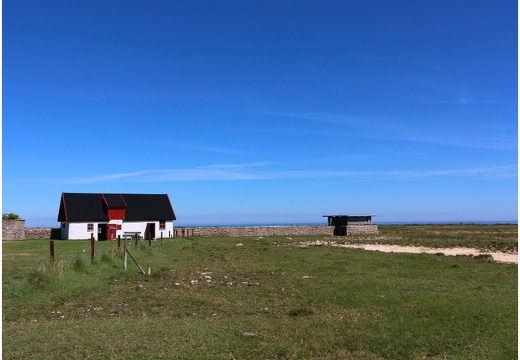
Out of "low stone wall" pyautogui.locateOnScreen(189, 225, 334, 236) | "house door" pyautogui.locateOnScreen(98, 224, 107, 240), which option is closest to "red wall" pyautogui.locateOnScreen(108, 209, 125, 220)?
"house door" pyautogui.locateOnScreen(98, 224, 107, 240)

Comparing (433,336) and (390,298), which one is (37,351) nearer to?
(433,336)

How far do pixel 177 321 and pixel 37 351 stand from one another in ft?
12.1

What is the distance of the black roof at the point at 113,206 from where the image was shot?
55775 millimetres

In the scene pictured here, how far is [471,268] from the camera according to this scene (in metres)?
23.4

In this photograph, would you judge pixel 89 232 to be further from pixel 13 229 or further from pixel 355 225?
pixel 355 225

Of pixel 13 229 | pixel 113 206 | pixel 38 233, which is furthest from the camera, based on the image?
pixel 38 233

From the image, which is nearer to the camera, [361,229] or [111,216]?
[111,216]

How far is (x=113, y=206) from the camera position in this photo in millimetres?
57312

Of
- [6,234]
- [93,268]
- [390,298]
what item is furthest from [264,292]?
[6,234]

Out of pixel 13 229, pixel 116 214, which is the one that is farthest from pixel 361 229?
pixel 13 229

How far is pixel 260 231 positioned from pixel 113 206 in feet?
82.5

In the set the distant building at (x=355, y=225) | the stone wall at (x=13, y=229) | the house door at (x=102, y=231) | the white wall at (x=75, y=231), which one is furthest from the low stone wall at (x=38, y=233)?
the distant building at (x=355, y=225)

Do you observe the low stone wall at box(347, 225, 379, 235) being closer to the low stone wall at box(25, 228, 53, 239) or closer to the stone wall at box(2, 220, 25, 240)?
the low stone wall at box(25, 228, 53, 239)

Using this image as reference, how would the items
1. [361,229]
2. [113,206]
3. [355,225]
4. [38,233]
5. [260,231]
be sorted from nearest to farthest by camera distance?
[113,206], [38,233], [260,231], [361,229], [355,225]
